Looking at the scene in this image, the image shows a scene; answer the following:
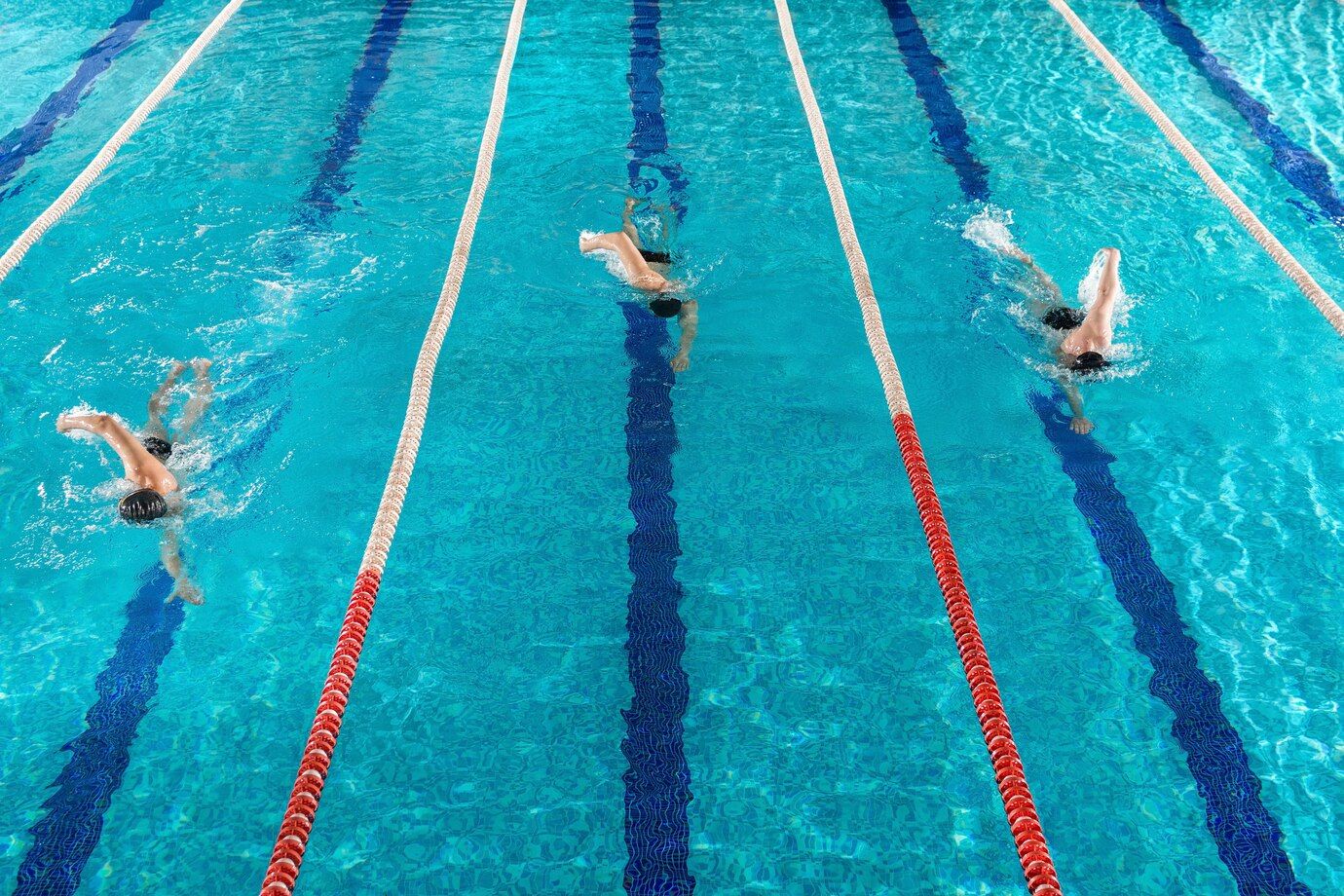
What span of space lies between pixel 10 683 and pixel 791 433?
2.65 meters

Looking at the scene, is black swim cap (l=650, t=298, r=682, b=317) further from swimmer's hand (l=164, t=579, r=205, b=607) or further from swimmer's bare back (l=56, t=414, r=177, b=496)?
swimmer's hand (l=164, t=579, r=205, b=607)

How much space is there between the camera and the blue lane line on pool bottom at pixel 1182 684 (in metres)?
2.59

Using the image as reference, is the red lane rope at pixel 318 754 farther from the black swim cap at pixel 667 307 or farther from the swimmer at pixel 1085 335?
the swimmer at pixel 1085 335

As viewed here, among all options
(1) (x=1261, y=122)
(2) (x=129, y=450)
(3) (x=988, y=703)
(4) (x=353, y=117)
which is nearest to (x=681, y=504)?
(3) (x=988, y=703)

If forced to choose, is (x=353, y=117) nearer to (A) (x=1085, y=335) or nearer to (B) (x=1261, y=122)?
(A) (x=1085, y=335)

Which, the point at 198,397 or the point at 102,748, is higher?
the point at 198,397

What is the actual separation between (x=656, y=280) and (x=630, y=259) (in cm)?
19

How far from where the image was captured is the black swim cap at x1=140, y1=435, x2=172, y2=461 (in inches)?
146

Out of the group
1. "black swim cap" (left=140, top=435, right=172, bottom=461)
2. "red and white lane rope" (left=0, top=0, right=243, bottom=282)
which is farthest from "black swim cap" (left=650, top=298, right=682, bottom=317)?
"red and white lane rope" (left=0, top=0, right=243, bottom=282)

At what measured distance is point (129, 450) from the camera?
3.46m

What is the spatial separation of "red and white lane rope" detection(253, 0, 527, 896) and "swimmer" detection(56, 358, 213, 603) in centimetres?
77

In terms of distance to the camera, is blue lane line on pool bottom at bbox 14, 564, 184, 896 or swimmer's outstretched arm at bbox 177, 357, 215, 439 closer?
blue lane line on pool bottom at bbox 14, 564, 184, 896

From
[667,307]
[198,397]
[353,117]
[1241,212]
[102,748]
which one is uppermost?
[1241,212]

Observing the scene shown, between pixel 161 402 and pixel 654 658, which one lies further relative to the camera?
pixel 161 402
